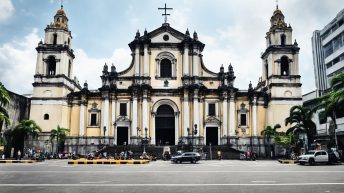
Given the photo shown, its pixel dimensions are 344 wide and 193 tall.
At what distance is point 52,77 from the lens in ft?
148

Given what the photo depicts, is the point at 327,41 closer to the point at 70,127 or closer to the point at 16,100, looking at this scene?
the point at 70,127

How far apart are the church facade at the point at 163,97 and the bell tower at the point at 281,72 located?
0.13 metres

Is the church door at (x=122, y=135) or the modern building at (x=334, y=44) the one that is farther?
the modern building at (x=334, y=44)

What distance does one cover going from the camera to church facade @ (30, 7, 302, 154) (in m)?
44.5

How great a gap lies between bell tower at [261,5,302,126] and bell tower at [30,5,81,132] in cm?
2593

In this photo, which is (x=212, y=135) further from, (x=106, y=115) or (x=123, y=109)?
(x=106, y=115)

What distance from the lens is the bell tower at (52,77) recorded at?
44.3 metres

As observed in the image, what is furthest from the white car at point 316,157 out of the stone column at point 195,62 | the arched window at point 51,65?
the arched window at point 51,65

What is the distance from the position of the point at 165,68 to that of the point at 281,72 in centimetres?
1510

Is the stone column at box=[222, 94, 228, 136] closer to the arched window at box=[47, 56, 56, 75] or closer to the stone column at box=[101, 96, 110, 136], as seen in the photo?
the stone column at box=[101, 96, 110, 136]

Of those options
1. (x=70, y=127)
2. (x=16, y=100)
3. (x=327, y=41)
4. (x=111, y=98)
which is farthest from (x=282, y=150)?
(x=16, y=100)

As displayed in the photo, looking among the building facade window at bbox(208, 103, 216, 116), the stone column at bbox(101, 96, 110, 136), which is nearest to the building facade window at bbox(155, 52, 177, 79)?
the building facade window at bbox(208, 103, 216, 116)

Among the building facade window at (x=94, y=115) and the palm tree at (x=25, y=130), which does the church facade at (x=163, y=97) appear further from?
the palm tree at (x=25, y=130)

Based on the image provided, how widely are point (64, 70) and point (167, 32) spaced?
45.6 feet
